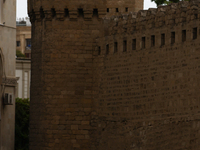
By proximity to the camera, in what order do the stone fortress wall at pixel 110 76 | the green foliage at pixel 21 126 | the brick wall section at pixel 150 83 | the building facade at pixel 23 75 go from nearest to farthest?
the brick wall section at pixel 150 83 < the stone fortress wall at pixel 110 76 < the green foliage at pixel 21 126 < the building facade at pixel 23 75

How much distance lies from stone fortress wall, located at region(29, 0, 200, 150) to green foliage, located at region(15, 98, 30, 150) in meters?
15.4

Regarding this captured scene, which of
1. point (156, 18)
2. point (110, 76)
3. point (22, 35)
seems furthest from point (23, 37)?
point (156, 18)

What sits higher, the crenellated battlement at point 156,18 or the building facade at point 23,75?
the crenellated battlement at point 156,18

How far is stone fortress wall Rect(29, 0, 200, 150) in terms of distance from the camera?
27891 mm

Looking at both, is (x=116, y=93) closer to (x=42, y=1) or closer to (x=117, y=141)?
(x=117, y=141)

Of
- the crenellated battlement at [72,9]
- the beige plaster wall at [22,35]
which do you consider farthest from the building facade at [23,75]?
the beige plaster wall at [22,35]

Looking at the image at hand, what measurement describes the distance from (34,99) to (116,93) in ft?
11.1

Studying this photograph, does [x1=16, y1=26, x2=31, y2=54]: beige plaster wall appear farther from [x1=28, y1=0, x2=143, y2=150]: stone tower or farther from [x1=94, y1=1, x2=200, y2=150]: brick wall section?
[x1=94, y1=1, x2=200, y2=150]: brick wall section

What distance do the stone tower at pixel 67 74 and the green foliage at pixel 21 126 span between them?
15664mm

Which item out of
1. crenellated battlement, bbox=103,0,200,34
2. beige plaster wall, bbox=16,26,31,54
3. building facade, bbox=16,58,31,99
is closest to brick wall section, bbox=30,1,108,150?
crenellated battlement, bbox=103,0,200,34

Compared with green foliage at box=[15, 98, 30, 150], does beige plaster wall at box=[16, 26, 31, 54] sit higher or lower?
higher

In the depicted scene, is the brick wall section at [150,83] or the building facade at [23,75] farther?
the building facade at [23,75]

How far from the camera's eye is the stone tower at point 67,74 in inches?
1296

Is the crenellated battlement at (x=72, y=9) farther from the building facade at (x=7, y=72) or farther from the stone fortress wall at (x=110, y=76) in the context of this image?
the building facade at (x=7, y=72)
